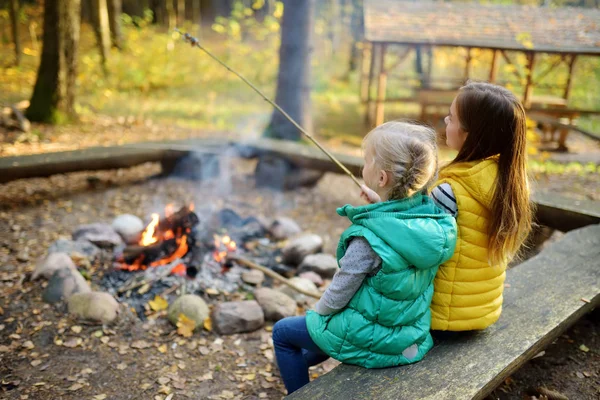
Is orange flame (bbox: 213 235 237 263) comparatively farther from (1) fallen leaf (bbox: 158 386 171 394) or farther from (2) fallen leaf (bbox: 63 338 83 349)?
(1) fallen leaf (bbox: 158 386 171 394)

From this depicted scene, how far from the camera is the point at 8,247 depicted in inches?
170

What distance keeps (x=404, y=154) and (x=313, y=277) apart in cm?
236

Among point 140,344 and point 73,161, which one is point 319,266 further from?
point 73,161

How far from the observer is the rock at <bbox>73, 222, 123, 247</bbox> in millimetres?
4270

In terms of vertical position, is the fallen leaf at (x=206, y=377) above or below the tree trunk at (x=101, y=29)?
below

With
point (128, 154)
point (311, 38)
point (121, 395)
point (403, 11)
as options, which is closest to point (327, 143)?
point (311, 38)

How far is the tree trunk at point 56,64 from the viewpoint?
7613 millimetres

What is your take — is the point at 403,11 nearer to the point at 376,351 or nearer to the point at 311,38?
the point at 311,38

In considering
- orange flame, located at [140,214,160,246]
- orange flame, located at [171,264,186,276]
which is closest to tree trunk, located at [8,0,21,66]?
orange flame, located at [140,214,160,246]

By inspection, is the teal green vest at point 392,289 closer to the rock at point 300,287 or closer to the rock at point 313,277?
the rock at point 300,287

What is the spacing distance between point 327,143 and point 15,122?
19.8 ft

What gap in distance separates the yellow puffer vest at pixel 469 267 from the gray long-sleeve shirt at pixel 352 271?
474mm

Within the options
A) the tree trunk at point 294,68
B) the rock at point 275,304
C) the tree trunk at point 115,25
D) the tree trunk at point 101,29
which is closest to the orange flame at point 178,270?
the rock at point 275,304

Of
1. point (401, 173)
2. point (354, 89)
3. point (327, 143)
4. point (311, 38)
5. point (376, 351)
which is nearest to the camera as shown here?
point (401, 173)
